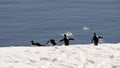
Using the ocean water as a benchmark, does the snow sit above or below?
above

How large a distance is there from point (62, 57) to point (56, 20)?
7515 cm

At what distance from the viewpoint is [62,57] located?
25.9m

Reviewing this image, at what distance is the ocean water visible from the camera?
84750 mm

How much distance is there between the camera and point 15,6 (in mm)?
122312

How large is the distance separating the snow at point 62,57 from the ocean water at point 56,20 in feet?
164

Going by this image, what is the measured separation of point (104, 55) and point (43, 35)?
196 feet

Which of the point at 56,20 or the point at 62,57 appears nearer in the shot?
the point at 62,57

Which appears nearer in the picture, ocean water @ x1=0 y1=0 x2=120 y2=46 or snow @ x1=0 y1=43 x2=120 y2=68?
snow @ x1=0 y1=43 x2=120 y2=68

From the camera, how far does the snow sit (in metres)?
24.4

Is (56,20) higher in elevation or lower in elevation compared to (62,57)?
lower

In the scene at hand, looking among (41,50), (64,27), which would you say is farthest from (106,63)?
(64,27)

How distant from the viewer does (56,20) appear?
3974 inches

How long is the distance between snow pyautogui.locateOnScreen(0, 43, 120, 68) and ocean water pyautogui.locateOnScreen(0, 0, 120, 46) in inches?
1964

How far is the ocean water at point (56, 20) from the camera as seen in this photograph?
84750 millimetres
